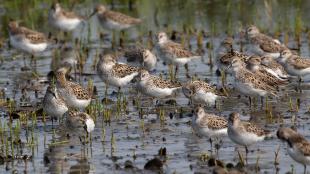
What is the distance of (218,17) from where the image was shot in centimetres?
2897

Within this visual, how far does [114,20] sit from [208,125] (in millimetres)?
13073

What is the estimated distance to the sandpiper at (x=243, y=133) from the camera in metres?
13.7

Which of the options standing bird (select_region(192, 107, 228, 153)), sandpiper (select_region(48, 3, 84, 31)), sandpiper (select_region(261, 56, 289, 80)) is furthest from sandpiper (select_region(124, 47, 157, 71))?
standing bird (select_region(192, 107, 228, 153))

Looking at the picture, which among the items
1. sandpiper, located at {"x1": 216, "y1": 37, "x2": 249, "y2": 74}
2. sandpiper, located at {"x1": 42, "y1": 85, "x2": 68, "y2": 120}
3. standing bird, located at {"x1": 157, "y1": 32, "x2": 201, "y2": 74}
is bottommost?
sandpiper, located at {"x1": 42, "y1": 85, "x2": 68, "y2": 120}

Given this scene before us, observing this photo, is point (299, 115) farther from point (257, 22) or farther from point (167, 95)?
point (257, 22)

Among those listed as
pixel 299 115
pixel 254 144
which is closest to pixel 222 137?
pixel 254 144

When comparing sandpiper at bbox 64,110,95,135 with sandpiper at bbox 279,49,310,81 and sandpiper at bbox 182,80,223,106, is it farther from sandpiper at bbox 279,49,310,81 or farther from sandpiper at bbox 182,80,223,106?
sandpiper at bbox 279,49,310,81

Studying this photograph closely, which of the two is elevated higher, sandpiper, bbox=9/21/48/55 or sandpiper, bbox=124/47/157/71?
sandpiper, bbox=9/21/48/55

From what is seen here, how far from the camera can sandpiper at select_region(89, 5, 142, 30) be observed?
89.1ft

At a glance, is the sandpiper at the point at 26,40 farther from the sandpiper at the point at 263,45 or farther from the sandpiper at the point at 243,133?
the sandpiper at the point at 243,133

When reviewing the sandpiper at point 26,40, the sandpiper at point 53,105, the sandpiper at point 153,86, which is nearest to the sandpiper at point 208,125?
the sandpiper at point 53,105

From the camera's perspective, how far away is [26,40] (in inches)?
925

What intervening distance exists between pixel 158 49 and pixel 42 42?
11.7 ft

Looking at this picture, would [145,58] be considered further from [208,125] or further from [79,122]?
[208,125]
